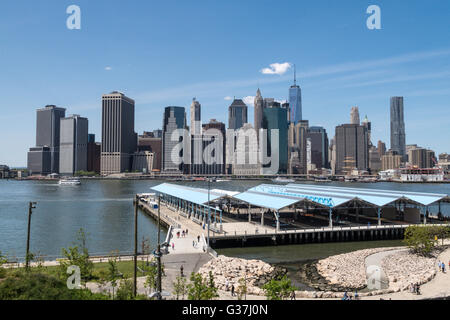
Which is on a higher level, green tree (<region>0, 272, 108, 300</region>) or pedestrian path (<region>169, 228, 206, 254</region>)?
green tree (<region>0, 272, 108, 300</region>)

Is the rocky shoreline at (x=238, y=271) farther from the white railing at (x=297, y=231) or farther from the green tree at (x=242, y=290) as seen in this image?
the white railing at (x=297, y=231)

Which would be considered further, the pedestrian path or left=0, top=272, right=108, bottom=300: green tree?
the pedestrian path

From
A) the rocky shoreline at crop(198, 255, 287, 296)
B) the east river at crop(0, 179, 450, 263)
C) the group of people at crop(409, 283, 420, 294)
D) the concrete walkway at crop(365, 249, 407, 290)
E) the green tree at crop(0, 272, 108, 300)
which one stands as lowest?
the east river at crop(0, 179, 450, 263)

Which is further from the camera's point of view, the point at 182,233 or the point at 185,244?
the point at 182,233

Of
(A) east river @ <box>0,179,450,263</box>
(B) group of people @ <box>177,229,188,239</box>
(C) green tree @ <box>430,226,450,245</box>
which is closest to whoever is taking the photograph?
(C) green tree @ <box>430,226,450,245</box>

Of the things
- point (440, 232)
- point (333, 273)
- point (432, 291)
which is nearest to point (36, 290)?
point (432, 291)

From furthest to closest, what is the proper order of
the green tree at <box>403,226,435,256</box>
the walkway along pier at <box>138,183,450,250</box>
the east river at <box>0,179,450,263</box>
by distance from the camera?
1. the walkway along pier at <box>138,183,450,250</box>
2. the east river at <box>0,179,450,263</box>
3. the green tree at <box>403,226,435,256</box>

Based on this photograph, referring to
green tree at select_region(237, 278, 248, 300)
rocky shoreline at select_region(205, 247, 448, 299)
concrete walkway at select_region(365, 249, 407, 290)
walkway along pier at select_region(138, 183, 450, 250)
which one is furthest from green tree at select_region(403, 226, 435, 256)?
green tree at select_region(237, 278, 248, 300)

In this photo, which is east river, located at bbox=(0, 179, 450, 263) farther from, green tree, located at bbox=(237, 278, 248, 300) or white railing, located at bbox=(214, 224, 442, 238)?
green tree, located at bbox=(237, 278, 248, 300)

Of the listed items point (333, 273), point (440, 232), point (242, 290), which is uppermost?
point (440, 232)

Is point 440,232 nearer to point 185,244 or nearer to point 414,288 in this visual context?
point 414,288

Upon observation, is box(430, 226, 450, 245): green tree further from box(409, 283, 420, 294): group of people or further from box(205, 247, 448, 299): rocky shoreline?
box(409, 283, 420, 294): group of people
